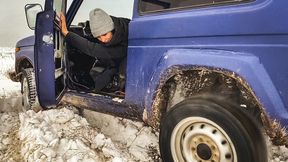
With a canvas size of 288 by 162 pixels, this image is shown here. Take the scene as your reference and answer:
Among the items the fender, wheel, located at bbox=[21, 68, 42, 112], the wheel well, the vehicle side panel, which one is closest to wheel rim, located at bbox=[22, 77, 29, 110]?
wheel, located at bbox=[21, 68, 42, 112]

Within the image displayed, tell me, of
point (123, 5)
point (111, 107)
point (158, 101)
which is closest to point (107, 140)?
point (111, 107)

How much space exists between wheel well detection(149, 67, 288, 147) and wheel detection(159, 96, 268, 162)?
0.39ft

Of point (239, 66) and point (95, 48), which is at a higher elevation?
point (239, 66)

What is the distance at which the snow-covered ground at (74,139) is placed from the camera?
3.35 m

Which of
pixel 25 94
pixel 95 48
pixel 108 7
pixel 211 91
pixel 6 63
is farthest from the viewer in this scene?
pixel 6 63

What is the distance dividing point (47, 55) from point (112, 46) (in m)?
0.67

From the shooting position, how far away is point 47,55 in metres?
3.70

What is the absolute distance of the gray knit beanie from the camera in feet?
12.3

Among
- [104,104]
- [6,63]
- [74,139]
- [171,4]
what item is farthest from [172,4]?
[6,63]

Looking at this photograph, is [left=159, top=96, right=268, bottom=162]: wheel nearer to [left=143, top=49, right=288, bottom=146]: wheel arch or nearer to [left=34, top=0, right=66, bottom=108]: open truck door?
[left=143, top=49, right=288, bottom=146]: wheel arch

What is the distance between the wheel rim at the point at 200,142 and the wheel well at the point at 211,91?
0.88ft

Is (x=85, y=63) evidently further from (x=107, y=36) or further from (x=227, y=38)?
(x=227, y=38)

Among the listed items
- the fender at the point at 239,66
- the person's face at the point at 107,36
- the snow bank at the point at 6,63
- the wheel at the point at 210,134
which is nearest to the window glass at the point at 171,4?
the fender at the point at 239,66

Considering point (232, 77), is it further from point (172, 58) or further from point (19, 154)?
point (19, 154)
